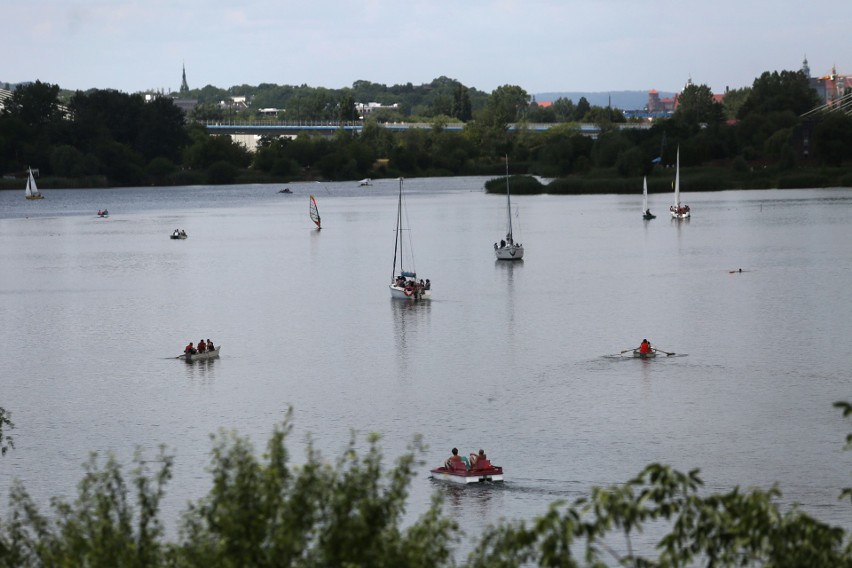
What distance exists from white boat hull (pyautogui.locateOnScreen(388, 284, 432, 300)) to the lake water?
3.10 feet

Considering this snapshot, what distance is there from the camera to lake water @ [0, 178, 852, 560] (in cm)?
3800

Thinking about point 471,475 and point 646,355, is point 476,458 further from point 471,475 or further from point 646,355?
point 646,355

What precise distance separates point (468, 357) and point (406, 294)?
1973cm

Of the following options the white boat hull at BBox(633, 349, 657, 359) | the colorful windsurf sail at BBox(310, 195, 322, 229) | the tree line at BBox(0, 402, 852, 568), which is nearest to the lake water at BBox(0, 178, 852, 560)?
the white boat hull at BBox(633, 349, 657, 359)

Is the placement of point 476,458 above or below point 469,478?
above

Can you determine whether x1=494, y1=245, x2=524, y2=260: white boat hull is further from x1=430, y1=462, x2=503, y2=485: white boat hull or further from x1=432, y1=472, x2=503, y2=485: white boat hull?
x1=432, y1=472, x2=503, y2=485: white boat hull

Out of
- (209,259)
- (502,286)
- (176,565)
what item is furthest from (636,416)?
(209,259)

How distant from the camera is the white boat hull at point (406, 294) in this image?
2980 inches

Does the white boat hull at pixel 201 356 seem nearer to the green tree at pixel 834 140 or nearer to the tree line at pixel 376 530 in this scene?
the tree line at pixel 376 530

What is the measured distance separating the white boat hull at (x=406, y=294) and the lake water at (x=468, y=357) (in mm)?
946

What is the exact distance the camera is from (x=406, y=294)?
249ft

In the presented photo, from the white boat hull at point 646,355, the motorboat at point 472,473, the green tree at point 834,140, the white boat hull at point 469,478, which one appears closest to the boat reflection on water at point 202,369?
the white boat hull at point 646,355

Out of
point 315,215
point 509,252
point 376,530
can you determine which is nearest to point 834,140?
point 315,215

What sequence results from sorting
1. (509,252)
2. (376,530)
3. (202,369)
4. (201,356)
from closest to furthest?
(376,530) → (202,369) → (201,356) → (509,252)
